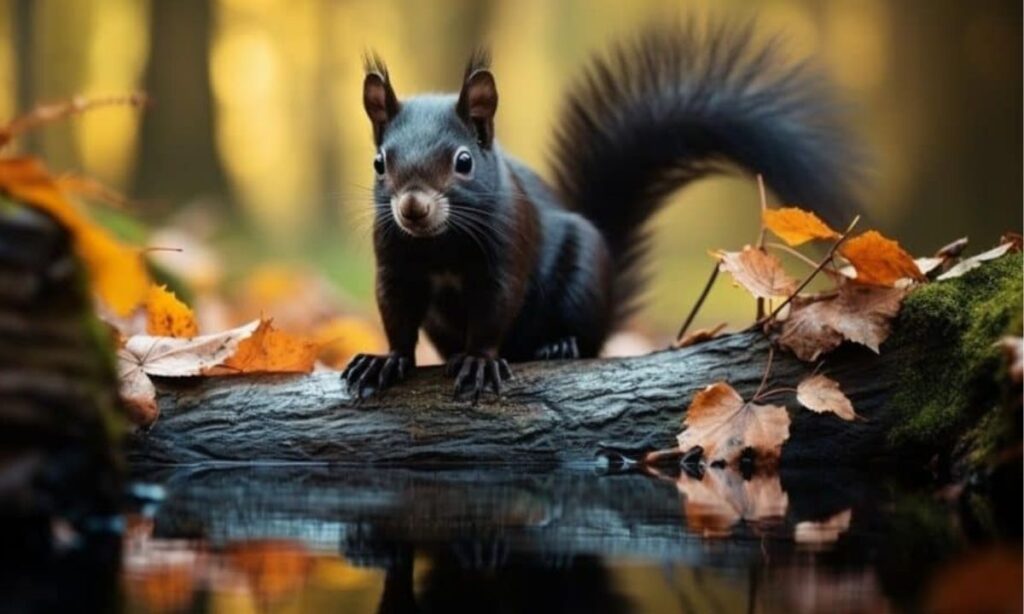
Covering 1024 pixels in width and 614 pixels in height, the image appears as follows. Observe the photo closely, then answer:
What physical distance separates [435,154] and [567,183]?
0.88 meters

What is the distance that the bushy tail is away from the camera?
3.18 m

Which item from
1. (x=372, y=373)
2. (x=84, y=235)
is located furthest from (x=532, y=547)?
(x=372, y=373)

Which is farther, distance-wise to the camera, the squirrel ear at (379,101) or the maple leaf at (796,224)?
the squirrel ear at (379,101)

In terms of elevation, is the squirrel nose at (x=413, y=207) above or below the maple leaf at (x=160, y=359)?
above

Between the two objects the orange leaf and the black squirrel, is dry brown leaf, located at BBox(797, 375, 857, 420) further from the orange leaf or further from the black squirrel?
the orange leaf

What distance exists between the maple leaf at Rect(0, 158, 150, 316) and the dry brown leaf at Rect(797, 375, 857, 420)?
120 centimetres

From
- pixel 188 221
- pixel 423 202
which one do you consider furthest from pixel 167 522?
pixel 188 221

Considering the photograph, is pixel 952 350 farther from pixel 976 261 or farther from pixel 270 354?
pixel 270 354

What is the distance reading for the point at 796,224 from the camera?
2523mm

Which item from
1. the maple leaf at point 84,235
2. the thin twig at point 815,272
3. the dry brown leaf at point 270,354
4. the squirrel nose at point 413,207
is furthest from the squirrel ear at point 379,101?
the maple leaf at point 84,235

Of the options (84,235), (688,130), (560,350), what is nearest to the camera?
(84,235)

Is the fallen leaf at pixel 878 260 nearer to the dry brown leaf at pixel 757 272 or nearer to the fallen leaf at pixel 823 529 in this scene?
the dry brown leaf at pixel 757 272

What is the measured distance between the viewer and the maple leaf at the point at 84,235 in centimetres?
166

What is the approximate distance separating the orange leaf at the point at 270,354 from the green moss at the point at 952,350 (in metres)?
1.08
